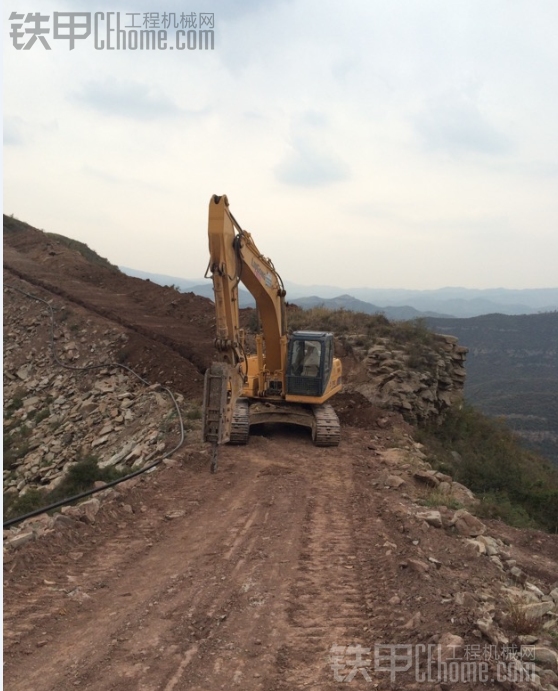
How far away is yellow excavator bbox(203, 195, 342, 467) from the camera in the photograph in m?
8.86

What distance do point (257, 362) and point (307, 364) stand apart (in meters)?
1.23

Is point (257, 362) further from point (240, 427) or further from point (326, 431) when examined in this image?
point (326, 431)

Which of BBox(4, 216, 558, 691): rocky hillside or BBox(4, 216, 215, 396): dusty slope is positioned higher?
BBox(4, 216, 215, 396): dusty slope

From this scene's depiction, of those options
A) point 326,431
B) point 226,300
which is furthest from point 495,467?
point 226,300

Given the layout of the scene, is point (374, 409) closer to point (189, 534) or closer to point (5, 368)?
point (189, 534)

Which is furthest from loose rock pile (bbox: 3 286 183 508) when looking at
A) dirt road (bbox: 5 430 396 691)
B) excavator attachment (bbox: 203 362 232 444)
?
dirt road (bbox: 5 430 396 691)

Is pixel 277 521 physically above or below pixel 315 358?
below

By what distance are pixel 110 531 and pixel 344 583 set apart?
3.32 metres

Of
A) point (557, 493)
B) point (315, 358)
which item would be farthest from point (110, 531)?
point (557, 493)

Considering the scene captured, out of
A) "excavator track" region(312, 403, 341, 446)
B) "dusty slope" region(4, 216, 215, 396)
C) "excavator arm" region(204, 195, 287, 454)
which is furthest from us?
"dusty slope" region(4, 216, 215, 396)

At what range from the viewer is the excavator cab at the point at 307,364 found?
1238 centimetres

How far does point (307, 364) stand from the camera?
12.5 m

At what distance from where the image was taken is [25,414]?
57.7 ft

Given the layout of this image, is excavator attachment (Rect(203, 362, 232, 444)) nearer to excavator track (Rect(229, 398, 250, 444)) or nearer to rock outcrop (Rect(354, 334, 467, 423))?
excavator track (Rect(229, 398, 250, 444))
